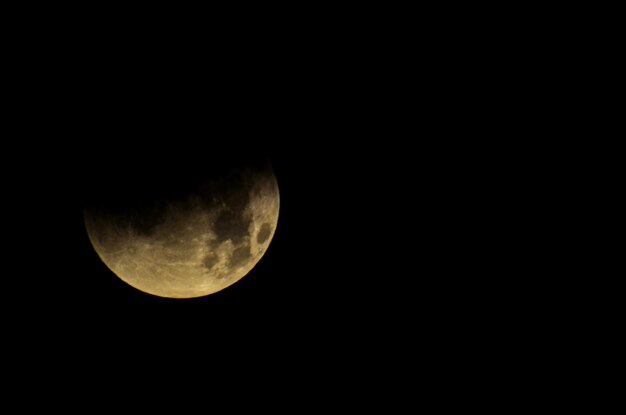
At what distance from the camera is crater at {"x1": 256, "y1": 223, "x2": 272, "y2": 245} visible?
7.71 feet

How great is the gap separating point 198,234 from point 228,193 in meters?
0.28

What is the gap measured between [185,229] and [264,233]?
1.65 feet

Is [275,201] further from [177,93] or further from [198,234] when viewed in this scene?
[177,93]

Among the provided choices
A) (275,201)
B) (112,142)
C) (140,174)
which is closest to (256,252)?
(275,201)

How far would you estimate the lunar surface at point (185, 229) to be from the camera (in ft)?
6.72

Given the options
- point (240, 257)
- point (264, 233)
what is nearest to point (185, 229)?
point (240, 257)

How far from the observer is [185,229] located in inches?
82.0

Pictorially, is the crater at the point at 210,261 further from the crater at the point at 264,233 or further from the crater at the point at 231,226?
the crater at the point at 264,233

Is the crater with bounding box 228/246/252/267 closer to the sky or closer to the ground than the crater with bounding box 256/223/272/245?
closer to the ground

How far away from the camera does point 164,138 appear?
1.95 meters

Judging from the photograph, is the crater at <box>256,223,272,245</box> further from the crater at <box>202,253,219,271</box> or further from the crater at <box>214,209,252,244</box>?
the crater at <box>202,253,219,271</box>

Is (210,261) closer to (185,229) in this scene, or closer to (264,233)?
(185,229)

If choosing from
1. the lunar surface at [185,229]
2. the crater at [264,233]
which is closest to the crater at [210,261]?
the lunar surface at [185,229]

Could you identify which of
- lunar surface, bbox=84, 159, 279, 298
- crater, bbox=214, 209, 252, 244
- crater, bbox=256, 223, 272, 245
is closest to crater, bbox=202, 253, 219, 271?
lunar surface, bbox=84, 159, 279, 298
